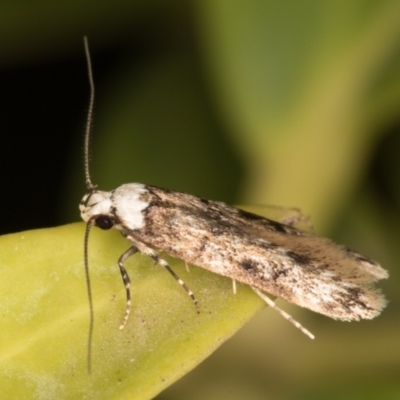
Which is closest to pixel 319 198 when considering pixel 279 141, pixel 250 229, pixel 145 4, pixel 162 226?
pixel 279 141

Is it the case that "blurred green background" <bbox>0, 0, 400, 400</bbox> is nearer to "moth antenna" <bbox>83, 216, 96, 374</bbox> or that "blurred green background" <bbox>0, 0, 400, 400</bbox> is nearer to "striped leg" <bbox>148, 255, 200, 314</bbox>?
"striped leg" <bbox>148, 255, 200, 314</bbox>

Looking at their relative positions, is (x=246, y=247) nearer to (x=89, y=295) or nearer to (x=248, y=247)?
(x=248, y=247)

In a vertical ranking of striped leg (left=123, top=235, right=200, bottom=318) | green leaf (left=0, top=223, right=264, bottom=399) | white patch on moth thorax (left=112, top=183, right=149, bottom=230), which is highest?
white patch on moth thorax (left=112, top=183, right=149, bottom=230)

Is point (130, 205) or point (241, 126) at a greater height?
point (241, 126)

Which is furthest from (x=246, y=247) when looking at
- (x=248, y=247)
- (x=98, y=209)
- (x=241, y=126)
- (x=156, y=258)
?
(x=241, y=126)

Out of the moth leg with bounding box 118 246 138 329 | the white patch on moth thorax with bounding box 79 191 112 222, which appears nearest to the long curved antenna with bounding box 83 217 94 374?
the moth leg with bounding box 118 246 138 329

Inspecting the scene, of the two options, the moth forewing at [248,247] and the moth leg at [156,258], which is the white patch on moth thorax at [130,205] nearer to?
the moth forewing at [248,247]

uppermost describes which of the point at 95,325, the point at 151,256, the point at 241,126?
the point at 241,126
